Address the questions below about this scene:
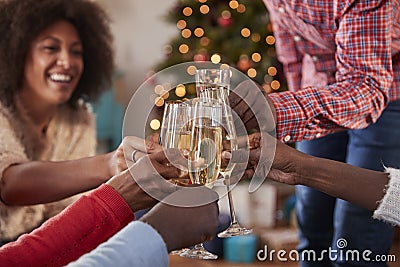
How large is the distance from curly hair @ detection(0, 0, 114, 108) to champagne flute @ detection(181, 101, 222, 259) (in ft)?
3.01

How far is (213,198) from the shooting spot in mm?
919

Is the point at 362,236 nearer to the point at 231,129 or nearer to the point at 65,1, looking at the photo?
the point at 231,129

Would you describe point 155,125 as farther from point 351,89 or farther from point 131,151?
point 351,89

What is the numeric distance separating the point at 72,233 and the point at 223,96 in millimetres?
355

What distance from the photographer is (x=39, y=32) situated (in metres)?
1.91

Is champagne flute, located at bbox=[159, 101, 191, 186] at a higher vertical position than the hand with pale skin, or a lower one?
higher

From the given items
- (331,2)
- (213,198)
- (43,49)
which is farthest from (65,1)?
(213,198)

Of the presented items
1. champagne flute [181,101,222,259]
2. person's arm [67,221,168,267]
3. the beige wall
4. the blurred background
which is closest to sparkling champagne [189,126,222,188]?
champagne flute [181,101,222,259]

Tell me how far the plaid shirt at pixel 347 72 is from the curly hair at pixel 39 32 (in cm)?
73

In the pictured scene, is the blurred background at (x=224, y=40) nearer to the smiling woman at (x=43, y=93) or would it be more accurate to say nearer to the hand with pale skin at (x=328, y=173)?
the smiling woman at (x=43, y=93)

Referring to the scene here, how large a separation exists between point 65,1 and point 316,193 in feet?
3.08

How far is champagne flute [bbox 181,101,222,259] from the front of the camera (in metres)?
1.06

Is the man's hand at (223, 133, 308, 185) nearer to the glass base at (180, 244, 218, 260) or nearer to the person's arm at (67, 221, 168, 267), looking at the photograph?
the glass base at (180, 244, 218, 260)

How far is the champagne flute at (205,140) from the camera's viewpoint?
3.47 feet
